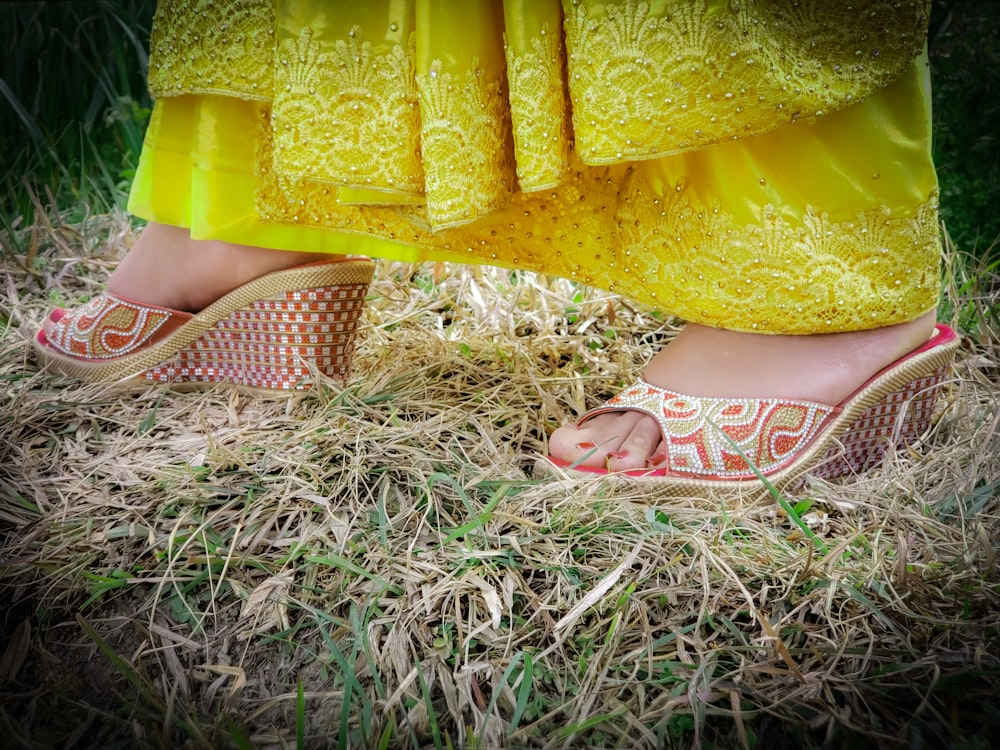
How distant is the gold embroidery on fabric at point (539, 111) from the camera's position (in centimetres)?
75

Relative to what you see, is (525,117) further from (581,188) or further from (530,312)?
(530,312)

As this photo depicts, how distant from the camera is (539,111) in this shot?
2.52ft

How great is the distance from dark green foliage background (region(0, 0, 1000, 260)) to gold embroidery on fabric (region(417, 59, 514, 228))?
3.92ft

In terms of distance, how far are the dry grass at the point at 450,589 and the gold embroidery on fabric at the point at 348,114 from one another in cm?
33

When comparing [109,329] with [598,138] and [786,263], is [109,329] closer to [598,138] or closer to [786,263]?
[598,138]

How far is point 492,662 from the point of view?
0.71 m

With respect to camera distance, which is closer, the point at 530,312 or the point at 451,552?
the point at 451,552

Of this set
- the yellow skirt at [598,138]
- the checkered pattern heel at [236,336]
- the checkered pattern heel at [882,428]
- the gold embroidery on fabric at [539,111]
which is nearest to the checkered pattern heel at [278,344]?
the checkered pattern heel at [236,336]

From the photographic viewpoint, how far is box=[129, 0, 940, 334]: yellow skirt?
0.74 m

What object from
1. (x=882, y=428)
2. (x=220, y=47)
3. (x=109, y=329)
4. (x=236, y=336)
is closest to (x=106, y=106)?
(x=109, y=329)

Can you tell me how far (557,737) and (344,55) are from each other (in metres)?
0.66

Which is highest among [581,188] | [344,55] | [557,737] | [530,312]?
[344,55]

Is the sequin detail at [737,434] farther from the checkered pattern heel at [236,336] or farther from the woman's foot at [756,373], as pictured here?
the checkered pattern heel at [236,336]

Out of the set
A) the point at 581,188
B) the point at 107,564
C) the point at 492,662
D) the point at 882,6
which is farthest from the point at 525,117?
the point at 107,564
